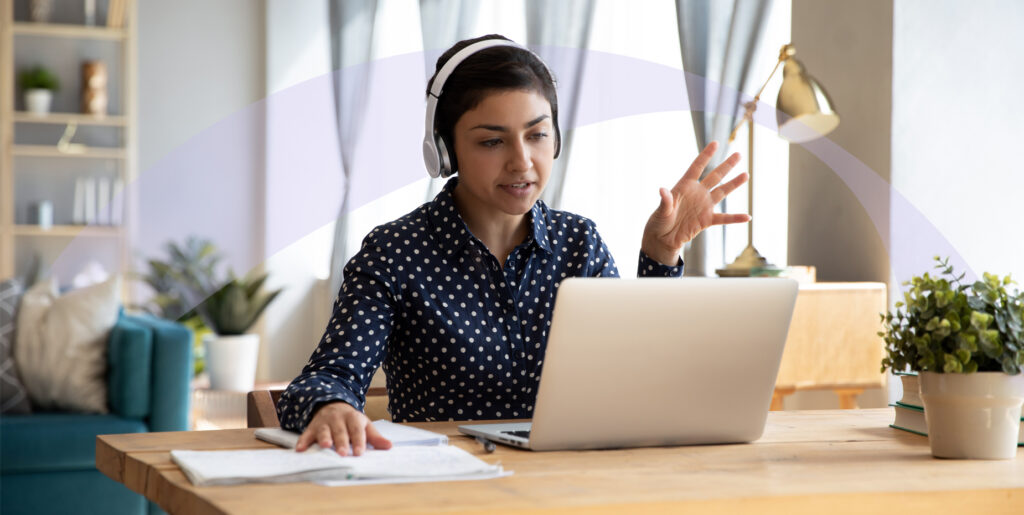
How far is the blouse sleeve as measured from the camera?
1123 millimetres

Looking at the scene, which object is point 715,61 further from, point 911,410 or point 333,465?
point 333,465

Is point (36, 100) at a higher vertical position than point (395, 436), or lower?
higher

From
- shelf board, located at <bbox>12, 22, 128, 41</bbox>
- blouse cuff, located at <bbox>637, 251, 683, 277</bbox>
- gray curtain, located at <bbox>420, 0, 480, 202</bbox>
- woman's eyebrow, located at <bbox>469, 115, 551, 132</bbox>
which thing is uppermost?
shelf board, located at <bbox>12, 22, 128, 41</bbox>

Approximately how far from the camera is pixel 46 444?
9.45ft

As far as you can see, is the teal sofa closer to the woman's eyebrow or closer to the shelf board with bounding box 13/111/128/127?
the woman's eyebrow

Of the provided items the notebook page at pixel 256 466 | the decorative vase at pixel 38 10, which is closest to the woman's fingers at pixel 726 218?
the notebook page at pixel 256 466

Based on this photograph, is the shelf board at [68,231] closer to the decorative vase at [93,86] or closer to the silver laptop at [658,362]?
the decorative vase at [93,86]

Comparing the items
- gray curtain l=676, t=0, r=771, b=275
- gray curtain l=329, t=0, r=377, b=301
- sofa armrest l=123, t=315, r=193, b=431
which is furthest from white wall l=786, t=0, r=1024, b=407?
gray curtain l=329, t=0, r=377, b=301

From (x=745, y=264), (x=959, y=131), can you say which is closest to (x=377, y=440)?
(x=745, y=264)

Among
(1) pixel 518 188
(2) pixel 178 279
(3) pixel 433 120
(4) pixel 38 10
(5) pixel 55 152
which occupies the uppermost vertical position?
(4) pixel 38 10

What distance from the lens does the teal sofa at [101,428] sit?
9.39ft

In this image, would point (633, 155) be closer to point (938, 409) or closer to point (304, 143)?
point (304, 143)

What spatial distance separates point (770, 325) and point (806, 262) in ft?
7.72

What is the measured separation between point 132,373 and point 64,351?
24 centimetres
